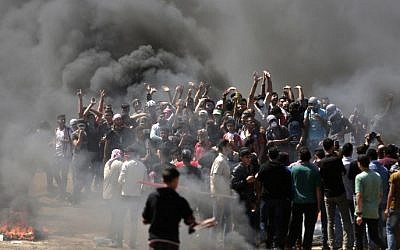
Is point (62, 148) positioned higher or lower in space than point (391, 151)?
higher

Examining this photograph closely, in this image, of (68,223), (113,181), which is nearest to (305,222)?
(113,181)

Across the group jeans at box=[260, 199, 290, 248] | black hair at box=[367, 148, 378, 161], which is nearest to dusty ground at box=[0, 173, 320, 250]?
jeans at box=[260, 199, 290, 248]

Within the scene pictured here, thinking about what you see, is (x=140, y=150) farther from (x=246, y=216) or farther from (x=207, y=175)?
(x=246, y=216)

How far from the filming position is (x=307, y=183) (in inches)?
391

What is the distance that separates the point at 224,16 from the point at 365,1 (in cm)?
652

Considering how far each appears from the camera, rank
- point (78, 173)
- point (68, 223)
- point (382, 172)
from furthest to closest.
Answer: point (78, 173), point (68, 223), point (382, 172)

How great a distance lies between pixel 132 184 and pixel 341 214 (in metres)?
3.36

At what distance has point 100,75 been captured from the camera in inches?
980

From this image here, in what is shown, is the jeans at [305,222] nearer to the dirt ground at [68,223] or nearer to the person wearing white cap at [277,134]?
the dirt ground at [68,223]

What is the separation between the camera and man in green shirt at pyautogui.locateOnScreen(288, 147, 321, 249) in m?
Answer: 9.95

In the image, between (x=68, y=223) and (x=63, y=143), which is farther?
(x=63, y=143)

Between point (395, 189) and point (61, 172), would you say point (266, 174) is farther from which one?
point (61, 172)

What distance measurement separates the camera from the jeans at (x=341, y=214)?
33.8 ft

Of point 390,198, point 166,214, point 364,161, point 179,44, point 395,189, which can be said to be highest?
point 179,44
